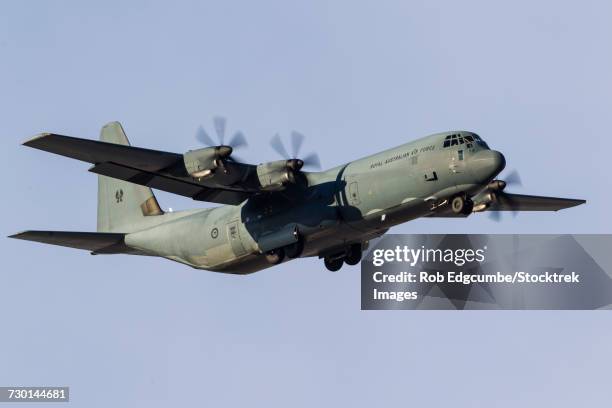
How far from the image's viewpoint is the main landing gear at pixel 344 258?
4172cm

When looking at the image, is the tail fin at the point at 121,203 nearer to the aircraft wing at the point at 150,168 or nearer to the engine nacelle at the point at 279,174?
the aircraft wing at the point at 150,168

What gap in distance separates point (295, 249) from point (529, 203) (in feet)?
31.9

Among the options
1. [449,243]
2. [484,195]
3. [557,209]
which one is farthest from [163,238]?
[449,243]

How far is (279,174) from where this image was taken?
3894cm

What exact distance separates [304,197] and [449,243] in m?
19.9

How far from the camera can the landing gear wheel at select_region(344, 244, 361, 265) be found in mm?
41688

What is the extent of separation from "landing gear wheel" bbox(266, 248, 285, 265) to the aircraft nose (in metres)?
7.01

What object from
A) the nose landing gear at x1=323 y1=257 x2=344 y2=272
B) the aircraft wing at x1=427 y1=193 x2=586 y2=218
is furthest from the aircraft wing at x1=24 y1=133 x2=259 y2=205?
the aircraft wing at x1=427 y1=193 x2=586 y2=218

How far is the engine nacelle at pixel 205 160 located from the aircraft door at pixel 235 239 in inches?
126

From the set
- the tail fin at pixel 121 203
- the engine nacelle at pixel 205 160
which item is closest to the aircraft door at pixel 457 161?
the engine nacelle at pixel 205 160

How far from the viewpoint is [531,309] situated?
56344 mm

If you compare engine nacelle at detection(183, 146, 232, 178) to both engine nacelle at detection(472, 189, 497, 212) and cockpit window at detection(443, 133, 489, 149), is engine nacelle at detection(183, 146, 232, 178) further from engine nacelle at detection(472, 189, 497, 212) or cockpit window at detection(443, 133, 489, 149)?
engine nacelle at detection(472, 189, 497, 212)

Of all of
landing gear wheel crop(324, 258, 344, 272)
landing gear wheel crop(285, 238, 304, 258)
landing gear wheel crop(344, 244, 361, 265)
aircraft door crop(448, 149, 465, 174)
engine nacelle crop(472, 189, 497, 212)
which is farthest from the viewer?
landing gear wheel crop(324, 258, 344, 272)

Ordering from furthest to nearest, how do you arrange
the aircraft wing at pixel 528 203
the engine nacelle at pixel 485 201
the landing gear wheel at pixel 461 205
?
the aircraft wing at pixel 528 203 < the engine nacelle at pixel 485 201 < the landing gear wheel at pixel 461 205
